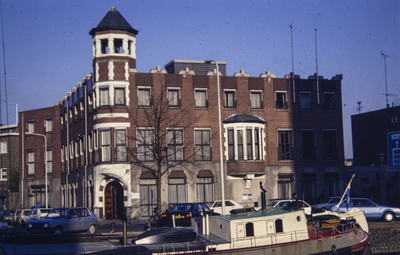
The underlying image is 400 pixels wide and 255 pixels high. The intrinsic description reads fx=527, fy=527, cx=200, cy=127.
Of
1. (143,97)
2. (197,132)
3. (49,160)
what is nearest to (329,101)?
(197,132)

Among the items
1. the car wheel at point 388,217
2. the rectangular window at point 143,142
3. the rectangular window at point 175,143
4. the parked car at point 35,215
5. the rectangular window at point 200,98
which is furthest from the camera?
the rectangular window at point 200,98

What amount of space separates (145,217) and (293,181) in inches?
591

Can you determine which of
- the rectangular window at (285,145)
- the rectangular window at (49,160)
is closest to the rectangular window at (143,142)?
the rectangular window at (285,145)

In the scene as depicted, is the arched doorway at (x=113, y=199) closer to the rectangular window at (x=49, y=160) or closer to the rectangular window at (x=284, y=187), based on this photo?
the rectangular window at (x=284, y=187)

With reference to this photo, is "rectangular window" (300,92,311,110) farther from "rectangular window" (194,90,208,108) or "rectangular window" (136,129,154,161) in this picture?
"rectangular window" (136,129,154,161)

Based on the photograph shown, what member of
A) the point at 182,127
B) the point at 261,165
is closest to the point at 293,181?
the point at 261,165

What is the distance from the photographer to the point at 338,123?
53.9 m

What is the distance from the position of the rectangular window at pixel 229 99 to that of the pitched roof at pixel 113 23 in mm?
10396

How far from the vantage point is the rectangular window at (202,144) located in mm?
49344

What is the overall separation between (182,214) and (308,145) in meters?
21.2

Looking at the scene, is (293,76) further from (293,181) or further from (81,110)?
(81,110)

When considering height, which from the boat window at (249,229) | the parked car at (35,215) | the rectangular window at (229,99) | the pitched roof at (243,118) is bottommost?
the parked car at (35,215)

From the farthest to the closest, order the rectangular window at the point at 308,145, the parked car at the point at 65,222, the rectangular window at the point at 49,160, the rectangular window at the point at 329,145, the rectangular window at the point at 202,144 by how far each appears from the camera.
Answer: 1. the rectangular window at the point at 49,160
2. the rectangular window at the point at 329,145
3. the rectangular window at the point at 308,145
4. the rectangular window at the point at 202,144
5. the parked car at the point at 65,222

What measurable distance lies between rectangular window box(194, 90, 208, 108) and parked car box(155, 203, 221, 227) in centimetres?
1483
